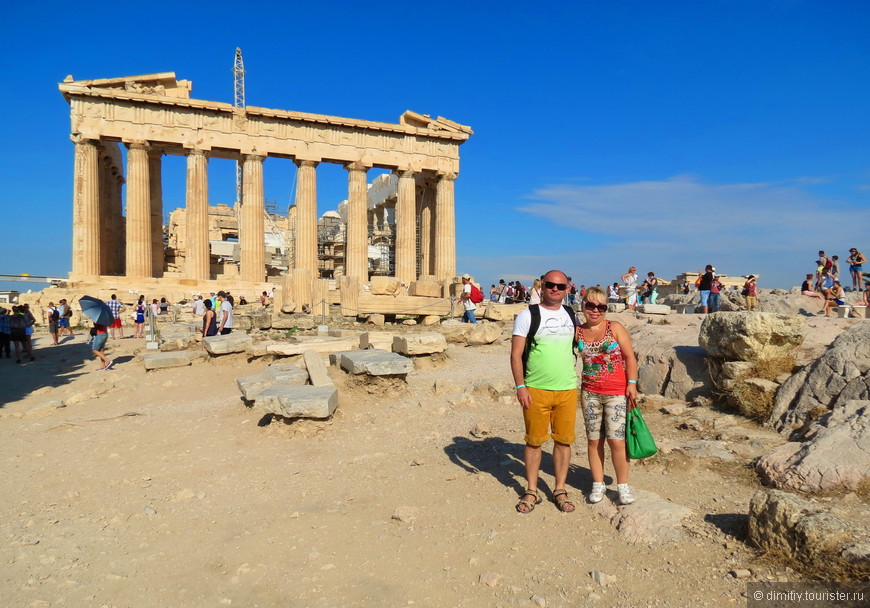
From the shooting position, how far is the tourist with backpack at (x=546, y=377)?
→ 395cm

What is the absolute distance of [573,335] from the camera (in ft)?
13.3

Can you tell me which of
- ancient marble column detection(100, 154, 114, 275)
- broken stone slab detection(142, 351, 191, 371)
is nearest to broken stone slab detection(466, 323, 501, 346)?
broken stone slab detection(142, 351, 191, 371)

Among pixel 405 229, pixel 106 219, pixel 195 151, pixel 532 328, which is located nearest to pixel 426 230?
pixel 405 229

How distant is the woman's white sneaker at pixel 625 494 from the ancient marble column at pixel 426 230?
28684 millimetres

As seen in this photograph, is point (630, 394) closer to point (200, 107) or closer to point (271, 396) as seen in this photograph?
point (271, 396)

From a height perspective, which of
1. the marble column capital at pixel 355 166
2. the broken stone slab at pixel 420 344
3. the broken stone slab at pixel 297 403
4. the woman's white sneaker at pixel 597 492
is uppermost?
the marble column capital at pixel 355 166

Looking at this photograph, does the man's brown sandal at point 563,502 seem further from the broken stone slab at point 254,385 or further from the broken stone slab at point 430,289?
the broken stone slab at point 430,289

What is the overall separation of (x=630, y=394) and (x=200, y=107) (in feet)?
86.8

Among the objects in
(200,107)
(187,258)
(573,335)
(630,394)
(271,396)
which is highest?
(200,107)

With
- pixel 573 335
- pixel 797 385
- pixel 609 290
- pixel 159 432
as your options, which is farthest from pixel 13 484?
pixel 609 290

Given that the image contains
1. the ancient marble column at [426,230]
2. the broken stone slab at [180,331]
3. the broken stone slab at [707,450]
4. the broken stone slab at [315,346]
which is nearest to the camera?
the broken stone slab at [707,450]

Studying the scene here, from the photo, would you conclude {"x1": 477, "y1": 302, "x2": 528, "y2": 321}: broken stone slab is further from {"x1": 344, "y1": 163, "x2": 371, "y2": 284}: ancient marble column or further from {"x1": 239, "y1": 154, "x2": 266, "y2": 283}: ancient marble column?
{"x1": 239, "y1": 154, "x2": 266, "y2": 283}: ancient marble column

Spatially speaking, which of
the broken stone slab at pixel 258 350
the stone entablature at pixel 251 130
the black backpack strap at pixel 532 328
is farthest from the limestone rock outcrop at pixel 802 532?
the stone entablature at pixel 251 130

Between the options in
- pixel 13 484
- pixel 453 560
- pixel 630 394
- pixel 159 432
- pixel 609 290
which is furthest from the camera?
pixel 609 290
